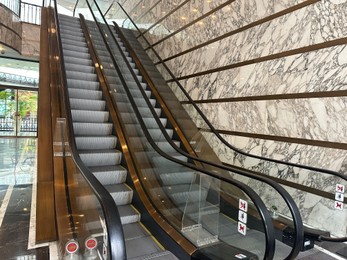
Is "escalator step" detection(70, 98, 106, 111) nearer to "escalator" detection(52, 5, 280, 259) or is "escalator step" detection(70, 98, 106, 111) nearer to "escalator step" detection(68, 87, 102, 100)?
"escalator" detection(52, 5, 280, 259)

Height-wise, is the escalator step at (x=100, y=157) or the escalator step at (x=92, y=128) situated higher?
the escalator step at (x=92, y=128)

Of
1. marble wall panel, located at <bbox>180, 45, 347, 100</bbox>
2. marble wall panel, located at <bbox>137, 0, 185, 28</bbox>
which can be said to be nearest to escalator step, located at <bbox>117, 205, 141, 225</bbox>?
marble wall panel, located at <bbox>180, 45, 347, 100</bbox>

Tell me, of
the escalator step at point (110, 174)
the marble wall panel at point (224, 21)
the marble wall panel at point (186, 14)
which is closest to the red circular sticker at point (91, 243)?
the escalator step at point (110, 174)

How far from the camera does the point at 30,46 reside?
10328mm

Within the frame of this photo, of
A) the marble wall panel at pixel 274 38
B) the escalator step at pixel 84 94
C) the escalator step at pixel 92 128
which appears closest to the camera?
the marble wall panel at pixel 274 38

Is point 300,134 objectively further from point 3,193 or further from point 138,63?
point 3,193

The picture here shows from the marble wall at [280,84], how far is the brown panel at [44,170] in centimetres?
241

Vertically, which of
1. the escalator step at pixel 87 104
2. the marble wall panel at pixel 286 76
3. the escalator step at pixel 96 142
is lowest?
the escalator step at pixel 96 142

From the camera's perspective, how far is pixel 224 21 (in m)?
4.30

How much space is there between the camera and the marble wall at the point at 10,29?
877cm

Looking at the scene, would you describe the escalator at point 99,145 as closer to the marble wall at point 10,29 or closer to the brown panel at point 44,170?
the brown panel at point 44,170

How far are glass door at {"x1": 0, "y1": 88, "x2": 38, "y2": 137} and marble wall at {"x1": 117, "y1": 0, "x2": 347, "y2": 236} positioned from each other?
38.5 ft

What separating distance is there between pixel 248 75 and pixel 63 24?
19.5 feet

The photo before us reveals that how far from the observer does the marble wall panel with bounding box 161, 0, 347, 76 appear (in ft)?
9.39
